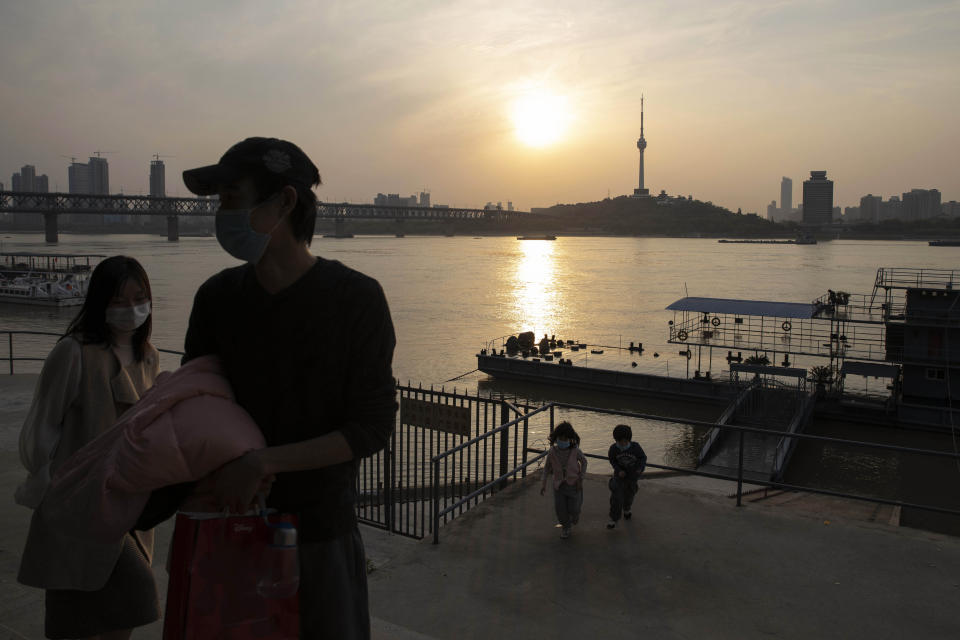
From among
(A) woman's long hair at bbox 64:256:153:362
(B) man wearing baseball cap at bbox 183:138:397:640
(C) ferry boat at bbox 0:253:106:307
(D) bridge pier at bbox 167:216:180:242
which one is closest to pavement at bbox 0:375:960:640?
(A) woman's long hair at bbox 64:256:153:362

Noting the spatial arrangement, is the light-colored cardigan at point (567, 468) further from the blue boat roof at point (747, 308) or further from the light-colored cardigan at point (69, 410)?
the blue boat roof at point (747, 308)

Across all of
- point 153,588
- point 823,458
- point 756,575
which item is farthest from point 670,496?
point 823,458

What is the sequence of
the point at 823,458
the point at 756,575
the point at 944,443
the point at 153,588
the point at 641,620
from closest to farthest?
1. the point at 153,588
2. the point at 641,620
3. the point at 756,575
4. the point at 823,458
5. the point at 944,443

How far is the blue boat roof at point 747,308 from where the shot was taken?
3450 cm

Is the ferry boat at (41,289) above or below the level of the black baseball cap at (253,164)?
below

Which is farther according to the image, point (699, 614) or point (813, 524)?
point (813, 524)

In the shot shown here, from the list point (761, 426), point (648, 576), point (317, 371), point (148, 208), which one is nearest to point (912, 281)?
point (761, 426)

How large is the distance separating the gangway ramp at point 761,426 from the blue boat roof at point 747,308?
301 centimetres

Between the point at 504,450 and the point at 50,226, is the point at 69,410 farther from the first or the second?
the point at 50,226

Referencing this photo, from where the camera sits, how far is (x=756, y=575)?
5.75 m

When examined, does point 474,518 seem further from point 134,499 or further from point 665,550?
point 134,499

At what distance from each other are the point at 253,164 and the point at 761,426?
87.2 feet

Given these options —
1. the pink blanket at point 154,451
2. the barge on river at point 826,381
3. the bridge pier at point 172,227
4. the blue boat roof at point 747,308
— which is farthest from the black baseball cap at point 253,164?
the bridge pier at point 172,227

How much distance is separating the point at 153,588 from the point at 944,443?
30.0 meters
